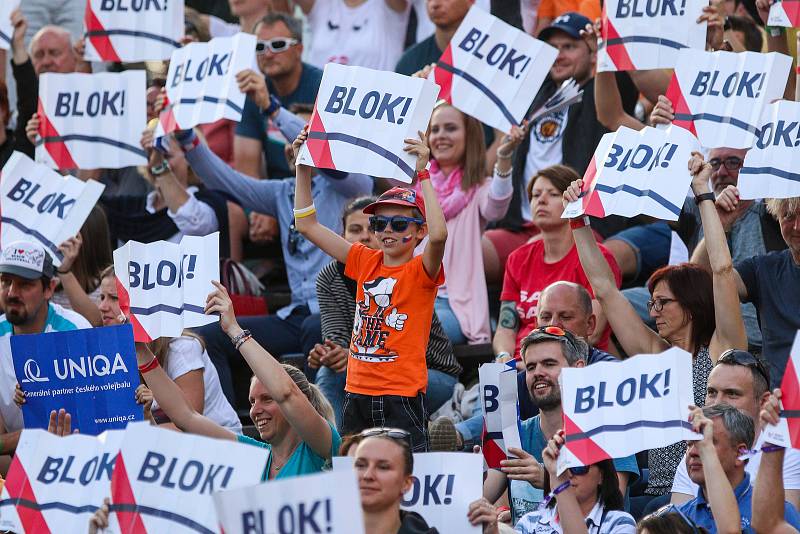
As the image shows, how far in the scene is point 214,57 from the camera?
8.21 metres

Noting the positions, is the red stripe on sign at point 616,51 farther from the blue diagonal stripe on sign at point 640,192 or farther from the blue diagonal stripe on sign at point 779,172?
the blue diagonal stripe on sign at point 640,192

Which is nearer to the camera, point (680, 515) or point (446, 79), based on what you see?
point (680, 515)

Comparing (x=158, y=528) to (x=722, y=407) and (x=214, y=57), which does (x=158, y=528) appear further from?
(x=214, y=57)

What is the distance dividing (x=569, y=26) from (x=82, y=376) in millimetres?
3639

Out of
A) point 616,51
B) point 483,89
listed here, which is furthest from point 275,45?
point 616,51

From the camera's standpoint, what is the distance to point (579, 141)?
28.0 feet

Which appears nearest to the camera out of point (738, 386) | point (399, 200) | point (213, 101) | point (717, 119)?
point (738, 386)

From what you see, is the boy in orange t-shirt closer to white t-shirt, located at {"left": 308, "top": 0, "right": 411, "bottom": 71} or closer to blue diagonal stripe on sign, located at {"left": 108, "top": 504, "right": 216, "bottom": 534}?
blue diagonal stripe on sign, located at {"left": 108, "top": 504, "right": 216, "bottom": 534}

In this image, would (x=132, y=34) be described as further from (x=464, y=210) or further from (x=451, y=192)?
(x=464, y=210)

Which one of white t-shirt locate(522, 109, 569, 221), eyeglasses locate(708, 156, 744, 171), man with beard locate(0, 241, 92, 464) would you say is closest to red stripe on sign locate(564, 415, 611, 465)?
eyeglasses locate(708, 156, 744, 171)

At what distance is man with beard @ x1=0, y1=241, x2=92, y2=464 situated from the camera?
7328mm

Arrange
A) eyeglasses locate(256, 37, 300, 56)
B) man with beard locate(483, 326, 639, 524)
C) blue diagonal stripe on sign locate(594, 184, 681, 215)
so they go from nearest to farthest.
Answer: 1. man with beard locate(483, 326, 639, 524)
2. blue diagonal stripe on sign locate(594, 184, 681, 215)
3. eyeglasses locate(256, 37, 300, 56)

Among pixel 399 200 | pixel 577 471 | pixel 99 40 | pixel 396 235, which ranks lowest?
pixel 577 471

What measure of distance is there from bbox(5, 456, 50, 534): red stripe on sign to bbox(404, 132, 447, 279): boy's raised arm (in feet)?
6.13
